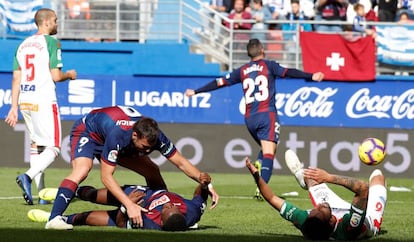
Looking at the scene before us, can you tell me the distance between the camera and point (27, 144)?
21.2 meters

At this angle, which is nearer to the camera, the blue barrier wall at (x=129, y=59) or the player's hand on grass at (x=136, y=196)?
the player's hand on grass at (x=136, y=196)

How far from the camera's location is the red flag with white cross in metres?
21.7

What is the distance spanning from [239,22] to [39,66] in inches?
373

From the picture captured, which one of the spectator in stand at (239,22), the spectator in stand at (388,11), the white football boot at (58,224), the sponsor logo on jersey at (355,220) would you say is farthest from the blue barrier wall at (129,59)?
the sponsor logo on jersey at (355,220)

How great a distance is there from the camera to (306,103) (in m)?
21.4

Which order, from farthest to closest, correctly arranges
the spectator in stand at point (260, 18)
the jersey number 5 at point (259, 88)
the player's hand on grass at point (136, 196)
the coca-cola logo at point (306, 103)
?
the spectator in stand at point (260, 18)
the coca-cola logo at point (306, 103)
the jersey number 5 at point (259, 88)
the player's hand on grass at point (136, 196)

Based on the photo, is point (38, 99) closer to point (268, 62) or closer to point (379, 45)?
point (268, 62)

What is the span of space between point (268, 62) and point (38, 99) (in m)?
3.83

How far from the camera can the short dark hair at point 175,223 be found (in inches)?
399

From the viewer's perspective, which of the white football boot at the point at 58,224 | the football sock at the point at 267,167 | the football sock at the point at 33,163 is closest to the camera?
the white football boot at the point at 58,224

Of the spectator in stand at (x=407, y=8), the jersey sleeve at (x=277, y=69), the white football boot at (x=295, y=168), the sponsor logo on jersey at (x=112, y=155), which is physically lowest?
the white football boot at (x=295, y=168)

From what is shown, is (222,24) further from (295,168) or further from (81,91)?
(295,168)

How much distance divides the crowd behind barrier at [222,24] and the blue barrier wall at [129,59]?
0.41 meters

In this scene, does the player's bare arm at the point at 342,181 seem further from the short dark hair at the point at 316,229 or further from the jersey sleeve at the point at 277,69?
the jersey sleeve at the point at 277,69
